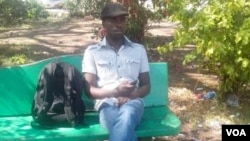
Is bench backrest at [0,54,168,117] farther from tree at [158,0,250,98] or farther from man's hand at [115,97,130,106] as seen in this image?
tree at [158,0,250,98]

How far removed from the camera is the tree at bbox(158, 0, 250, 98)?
4.83 metres

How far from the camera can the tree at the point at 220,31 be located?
4828mm

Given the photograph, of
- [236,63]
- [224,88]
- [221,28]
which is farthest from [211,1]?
[224,88]

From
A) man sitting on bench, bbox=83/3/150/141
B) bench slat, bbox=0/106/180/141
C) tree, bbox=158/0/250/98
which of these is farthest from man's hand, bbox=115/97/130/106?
tree, bbox=158/0/250/98

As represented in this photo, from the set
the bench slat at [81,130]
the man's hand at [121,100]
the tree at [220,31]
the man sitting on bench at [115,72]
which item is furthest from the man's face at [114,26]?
the tree at [220,31]

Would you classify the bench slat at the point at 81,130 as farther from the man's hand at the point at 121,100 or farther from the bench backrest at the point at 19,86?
the man's hand at the point at 121,100

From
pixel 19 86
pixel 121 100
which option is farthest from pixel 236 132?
pixel 19 86

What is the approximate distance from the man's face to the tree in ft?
3.50

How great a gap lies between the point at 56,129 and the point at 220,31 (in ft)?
7.48

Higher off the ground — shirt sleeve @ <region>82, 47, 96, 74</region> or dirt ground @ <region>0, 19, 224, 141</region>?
shirt sleeve @ <region>82, 47, 96, 74</region>

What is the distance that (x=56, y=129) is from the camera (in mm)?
4078

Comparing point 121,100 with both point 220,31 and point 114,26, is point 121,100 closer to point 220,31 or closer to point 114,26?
point 114,26

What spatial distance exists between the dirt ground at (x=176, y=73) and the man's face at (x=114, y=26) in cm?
142

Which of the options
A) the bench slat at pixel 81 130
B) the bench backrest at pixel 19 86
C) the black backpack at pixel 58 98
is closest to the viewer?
→ the bench slat at pixel 81 130
